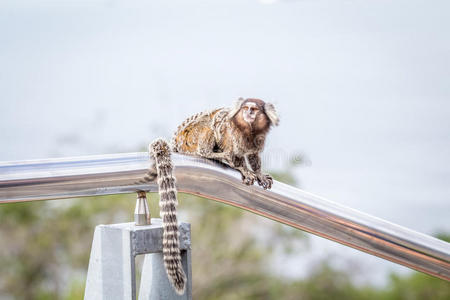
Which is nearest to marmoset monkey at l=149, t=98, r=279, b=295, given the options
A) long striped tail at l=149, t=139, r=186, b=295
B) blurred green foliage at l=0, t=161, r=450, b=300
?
long striped tail at l=149, t=139, r=186, b=295

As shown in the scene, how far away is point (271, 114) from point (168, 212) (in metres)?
0.37

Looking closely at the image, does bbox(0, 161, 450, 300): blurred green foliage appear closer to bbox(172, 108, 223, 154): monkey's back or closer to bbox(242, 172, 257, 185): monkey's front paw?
bbox(172, 108, 223, 154): monkey's back

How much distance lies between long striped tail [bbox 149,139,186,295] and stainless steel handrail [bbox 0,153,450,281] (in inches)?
0.8

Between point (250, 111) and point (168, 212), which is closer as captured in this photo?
point (168, 212)

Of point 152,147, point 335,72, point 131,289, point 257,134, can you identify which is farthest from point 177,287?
point 335,72

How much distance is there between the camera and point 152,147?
0.92 metres

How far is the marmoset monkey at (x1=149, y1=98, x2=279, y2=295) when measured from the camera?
2.93 ft

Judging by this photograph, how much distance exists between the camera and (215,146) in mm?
1264

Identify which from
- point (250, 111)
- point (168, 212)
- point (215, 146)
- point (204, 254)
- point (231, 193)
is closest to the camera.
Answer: point (168, 212)

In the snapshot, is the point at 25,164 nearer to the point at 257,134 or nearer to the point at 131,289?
the point at 131,289

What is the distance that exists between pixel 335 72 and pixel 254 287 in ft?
7.46

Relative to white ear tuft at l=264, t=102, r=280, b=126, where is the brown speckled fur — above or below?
below

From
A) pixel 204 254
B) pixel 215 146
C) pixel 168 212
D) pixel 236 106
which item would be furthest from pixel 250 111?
pixel 204 254

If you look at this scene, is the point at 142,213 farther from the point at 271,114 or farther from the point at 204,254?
the point at 204,254
